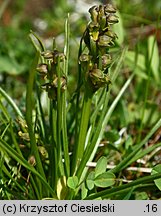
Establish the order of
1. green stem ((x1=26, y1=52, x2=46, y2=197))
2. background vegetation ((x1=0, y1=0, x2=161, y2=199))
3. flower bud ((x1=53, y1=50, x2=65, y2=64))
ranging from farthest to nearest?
background vegetation ((x1=0, y1=0, x2=161, y2=199)) → flower bud ((x1=53, y1=50, x2=65, y2=64)) → green stem ((x1=26, y1=52, x2=46, y2=197))

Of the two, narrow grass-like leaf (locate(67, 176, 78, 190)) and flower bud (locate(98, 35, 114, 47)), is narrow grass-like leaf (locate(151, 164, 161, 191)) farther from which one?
flower bud (locate(98, 35, 114, 47))

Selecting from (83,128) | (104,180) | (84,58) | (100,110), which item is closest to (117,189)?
(104,180)

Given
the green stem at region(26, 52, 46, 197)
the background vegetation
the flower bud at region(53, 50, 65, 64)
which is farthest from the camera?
the background vegetation

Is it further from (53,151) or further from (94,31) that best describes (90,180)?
(94,31)

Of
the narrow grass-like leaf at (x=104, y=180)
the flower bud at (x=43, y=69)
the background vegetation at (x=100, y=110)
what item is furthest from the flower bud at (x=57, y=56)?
the narrow grass-like leaf at (x=104, y=180)

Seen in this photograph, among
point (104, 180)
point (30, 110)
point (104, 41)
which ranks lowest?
point (104, 180)

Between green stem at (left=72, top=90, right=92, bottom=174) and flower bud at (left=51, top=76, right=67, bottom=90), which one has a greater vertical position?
flower bud at (left=51, top=76, right=67, bottom=90)

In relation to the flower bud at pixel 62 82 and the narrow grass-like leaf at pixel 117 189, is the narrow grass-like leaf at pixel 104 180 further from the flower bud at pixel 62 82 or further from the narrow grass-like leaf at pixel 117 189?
the flower bud at pixel 62 82

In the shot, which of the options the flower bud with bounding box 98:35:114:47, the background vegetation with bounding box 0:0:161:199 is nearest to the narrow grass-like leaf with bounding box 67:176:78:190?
the background vegetation with bounding box 0:0:161:199

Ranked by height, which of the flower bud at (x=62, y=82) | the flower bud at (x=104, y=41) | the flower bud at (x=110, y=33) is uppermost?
the flower bud at (x=110, y=33)

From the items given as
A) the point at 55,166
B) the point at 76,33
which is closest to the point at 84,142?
the point at 55,166

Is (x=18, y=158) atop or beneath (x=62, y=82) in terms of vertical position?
beneath
